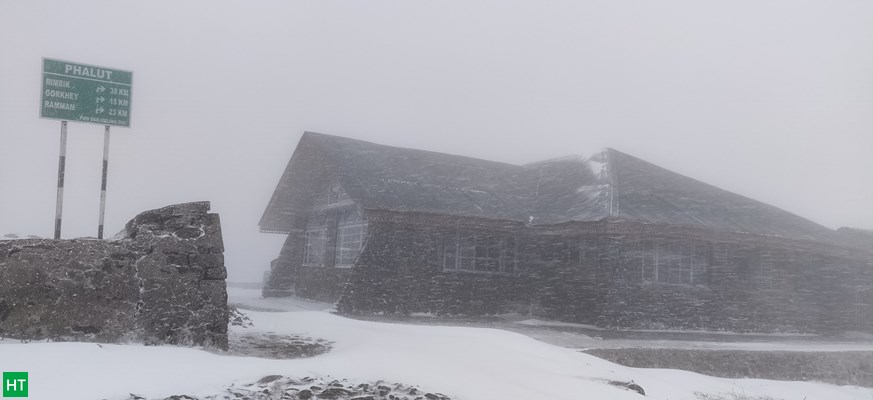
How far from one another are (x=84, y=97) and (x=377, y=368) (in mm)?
6139

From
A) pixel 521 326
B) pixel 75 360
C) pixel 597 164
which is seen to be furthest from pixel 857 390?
pixel 75 360

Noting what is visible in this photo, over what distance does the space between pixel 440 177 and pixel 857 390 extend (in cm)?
1170

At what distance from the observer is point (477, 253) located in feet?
60.7

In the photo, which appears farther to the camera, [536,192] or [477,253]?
[536,192]

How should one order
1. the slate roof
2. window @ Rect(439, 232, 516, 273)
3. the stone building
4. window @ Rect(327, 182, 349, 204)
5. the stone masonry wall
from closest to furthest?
the stone masonry wall → the stone building → the slate roof → window @ Rect(439, 232, 516, 273) → window @ Rect(327, 182, 349, 204)

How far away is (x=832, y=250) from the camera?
1947 centimetres

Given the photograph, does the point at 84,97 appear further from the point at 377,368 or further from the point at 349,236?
the point at 349,236

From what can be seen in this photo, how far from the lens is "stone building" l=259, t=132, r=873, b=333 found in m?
16.9

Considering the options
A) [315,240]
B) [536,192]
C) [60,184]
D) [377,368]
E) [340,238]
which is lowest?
[377,368]

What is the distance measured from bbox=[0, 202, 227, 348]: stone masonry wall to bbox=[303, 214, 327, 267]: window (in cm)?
1229

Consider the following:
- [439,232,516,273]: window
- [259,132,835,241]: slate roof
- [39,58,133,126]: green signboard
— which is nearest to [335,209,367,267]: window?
[259,132,835,241]: slate roof

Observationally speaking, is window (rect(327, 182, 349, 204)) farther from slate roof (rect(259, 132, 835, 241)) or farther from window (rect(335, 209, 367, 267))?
slate roof (rect(259, 132, 835, 241))

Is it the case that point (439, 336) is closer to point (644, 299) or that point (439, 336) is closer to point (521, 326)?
point (521, 326)

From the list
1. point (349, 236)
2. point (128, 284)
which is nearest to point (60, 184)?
point (128, 284)
